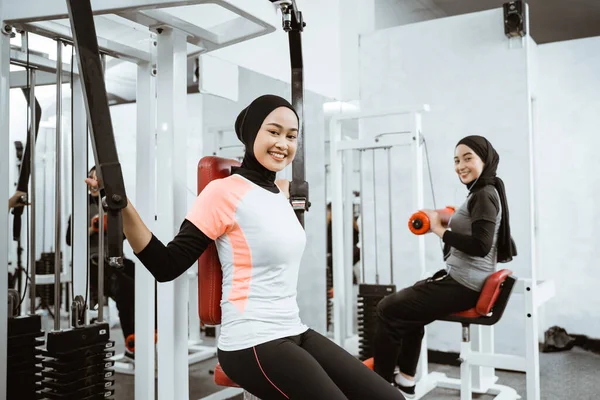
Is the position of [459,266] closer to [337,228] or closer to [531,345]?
[531,345]

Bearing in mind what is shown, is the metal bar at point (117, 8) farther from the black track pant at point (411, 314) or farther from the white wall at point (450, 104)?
the white wall at point (450, 104)

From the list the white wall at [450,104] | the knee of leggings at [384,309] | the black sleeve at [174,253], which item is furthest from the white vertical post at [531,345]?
the black sleeve at [174,253]

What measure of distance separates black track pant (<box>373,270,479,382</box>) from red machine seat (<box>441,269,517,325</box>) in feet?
Result: 0.14

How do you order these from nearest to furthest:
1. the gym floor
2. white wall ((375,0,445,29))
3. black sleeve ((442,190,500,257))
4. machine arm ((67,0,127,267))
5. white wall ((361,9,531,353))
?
machine arm ((67,0,127,267)) → black sleeve ((442,190,500,257)) → the gym floor → white wall ((361,9,531,353)) → white wall ((375,0,445,29))

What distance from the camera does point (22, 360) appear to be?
1817 mm

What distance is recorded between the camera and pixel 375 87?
4234mm

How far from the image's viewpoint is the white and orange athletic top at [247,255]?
57.9 inches

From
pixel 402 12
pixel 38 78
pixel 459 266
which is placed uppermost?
pixel 402 12

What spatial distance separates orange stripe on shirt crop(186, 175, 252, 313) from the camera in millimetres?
1473

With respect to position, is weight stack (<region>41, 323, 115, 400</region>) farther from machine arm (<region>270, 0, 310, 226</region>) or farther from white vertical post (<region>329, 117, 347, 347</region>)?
white vertical post (<region>329, 117, 347, 347</region>)

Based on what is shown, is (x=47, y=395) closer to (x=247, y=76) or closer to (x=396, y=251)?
(x=247, y=76)

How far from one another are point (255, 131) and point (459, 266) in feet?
4.81

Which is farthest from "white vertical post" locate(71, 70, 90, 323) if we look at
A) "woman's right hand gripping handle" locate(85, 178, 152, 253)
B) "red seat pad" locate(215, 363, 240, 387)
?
"woman's right hand gripping handle" locate(85, 178, 152, 253)

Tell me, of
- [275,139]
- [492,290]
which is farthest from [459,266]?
[275,139]
